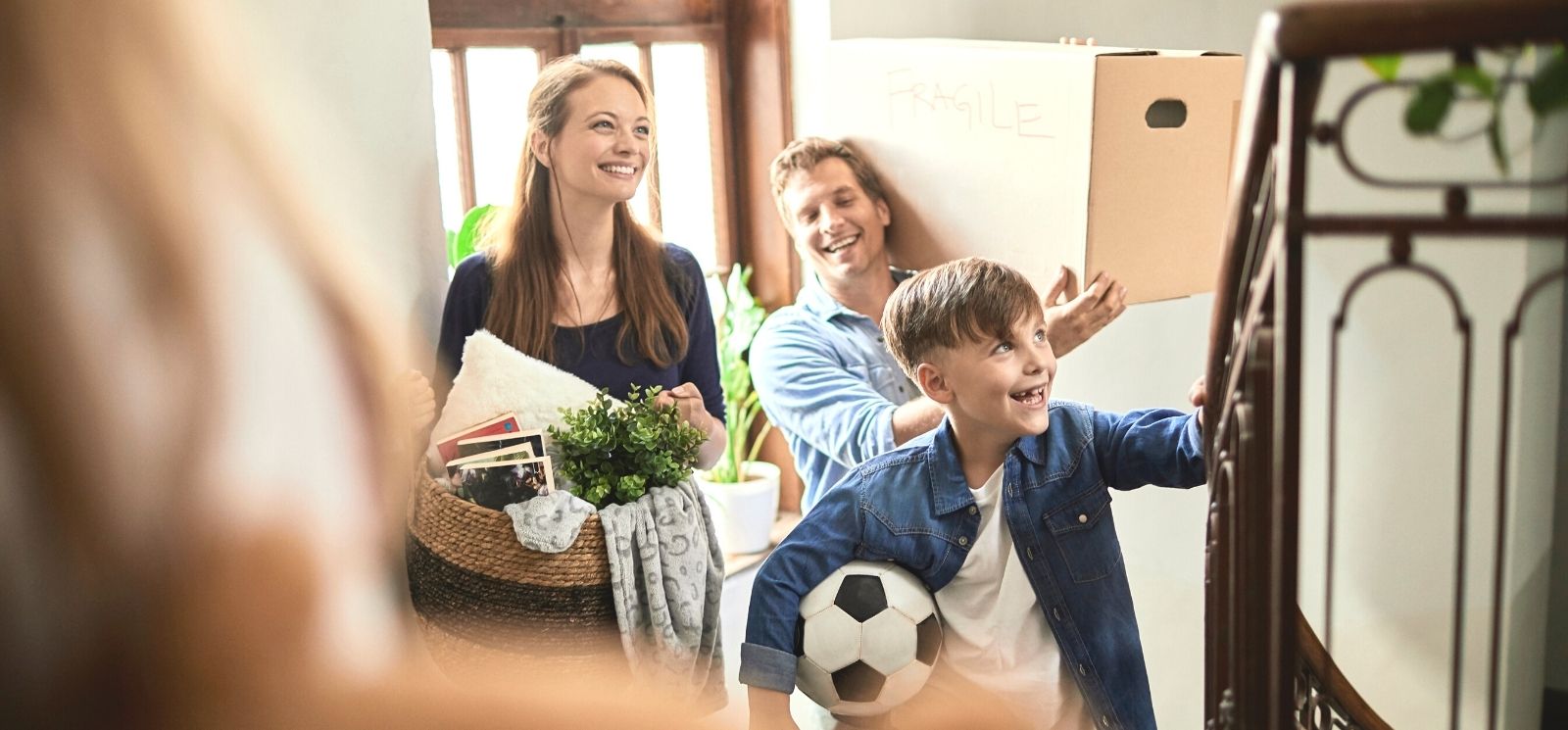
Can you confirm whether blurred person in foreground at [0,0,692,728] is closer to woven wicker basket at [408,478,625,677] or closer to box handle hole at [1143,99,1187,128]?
woven wicker basket at [408,478,625,677]

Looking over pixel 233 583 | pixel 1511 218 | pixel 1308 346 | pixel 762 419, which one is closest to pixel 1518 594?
pixel 1308 346

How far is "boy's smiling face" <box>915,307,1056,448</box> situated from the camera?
1.85 meters

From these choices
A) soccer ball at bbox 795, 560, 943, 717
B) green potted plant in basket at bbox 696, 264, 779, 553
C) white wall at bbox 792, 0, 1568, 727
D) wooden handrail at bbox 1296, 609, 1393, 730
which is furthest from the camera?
green potted plant in basket at bbox 696, 264, 779, 553

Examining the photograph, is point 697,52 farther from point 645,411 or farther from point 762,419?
point 645,411

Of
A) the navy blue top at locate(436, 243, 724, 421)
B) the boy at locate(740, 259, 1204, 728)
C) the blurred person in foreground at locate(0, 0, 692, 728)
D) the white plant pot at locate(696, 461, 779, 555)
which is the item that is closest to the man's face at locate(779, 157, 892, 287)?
the navy blue top at locate(436, 243, 724, 421)

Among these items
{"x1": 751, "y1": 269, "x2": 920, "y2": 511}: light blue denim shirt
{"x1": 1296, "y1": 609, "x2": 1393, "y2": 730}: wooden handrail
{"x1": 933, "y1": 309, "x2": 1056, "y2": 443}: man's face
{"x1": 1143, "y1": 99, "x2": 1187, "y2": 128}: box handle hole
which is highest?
{"x1": 1143, "y1": 99, "x2": 1187, "y2": 128}: box handle hole

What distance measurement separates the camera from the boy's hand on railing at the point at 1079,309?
82.4 inches

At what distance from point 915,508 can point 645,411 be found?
410 millimetres

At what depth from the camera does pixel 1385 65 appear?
2.36 ft

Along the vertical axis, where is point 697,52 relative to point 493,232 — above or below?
above

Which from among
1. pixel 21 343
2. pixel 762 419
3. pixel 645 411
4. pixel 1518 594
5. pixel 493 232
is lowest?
pixel 1518 594

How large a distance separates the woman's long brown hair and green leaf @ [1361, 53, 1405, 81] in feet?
4.91

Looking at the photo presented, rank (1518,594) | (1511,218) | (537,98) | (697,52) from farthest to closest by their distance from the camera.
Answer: (697,52)
(1518,594)
(537,98)
(1511,218)

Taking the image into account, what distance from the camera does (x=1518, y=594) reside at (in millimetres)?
3197
